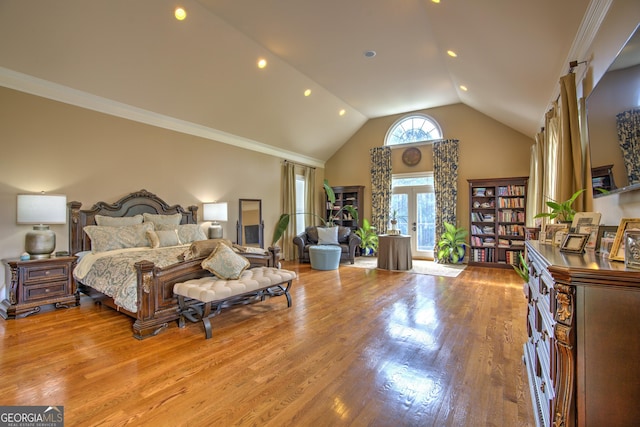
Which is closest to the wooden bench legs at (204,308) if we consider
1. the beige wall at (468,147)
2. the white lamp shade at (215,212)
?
the white lamp shade at (215,212)

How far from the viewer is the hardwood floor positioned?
183 centimetres

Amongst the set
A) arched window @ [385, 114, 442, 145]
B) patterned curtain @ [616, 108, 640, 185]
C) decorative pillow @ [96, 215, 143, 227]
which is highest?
arched window @ [385, 114, 442, 145]

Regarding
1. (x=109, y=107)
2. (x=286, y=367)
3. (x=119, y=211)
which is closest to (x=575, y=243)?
(x=286, y=367)

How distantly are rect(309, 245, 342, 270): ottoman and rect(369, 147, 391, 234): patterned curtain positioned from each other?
2394mm

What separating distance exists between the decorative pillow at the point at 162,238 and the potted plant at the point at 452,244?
577 cm

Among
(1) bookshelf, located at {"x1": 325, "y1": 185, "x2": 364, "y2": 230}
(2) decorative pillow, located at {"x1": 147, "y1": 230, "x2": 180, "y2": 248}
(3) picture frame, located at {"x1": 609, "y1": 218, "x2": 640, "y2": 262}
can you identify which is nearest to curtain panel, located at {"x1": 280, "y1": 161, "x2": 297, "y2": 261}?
(1) bookshelf, located at {"x1": 325, "y1": 185, "x2": 364, "y2": 230}

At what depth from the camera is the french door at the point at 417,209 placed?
26.1ft

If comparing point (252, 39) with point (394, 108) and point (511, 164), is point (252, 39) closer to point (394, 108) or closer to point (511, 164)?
point (394, 108)

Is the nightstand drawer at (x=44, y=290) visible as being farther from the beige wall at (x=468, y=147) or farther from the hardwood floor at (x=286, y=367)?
the beige wall at (x=468, y=147)

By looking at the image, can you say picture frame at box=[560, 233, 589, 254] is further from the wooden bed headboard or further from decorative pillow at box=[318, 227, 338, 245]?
decorative pillow at box=[318, 227, 338, 245]

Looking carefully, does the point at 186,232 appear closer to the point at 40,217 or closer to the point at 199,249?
the point at 199,249

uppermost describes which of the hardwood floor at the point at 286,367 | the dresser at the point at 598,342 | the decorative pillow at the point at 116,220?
the decorative pillow at the point at 116,220

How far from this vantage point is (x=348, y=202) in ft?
29.7

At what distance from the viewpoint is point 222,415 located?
180cm
